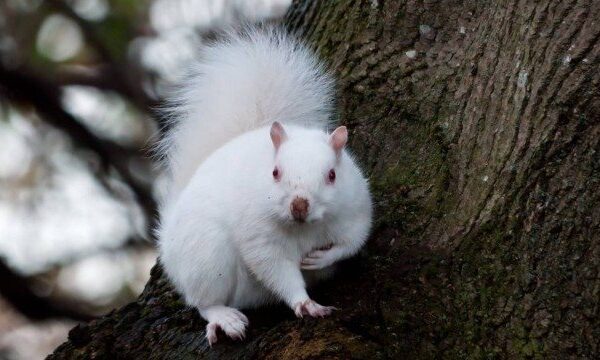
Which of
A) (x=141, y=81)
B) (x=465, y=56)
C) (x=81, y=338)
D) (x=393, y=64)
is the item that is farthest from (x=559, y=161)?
(x=141, y=81)

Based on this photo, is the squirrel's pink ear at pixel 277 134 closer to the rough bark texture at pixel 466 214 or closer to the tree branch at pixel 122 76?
the rough bark texture at pixel 466 214

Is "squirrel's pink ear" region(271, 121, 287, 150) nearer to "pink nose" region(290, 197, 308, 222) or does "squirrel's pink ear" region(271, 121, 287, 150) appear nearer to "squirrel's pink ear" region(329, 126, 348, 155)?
"squirrel's pink ear" region(329, 126, 348, 155)

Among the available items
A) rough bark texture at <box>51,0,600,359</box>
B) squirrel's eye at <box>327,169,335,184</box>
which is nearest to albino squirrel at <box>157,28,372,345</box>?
squirrel's eye at <box>327,169,335,184</box>

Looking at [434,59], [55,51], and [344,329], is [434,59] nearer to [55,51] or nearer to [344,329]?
[344,329]

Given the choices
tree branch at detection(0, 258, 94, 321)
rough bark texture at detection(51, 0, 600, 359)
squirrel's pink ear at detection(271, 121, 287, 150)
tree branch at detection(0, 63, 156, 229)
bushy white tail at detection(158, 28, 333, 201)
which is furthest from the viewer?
tree branch at detection(0, 63, 156, 229)

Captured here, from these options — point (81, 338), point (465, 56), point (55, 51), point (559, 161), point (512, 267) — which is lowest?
point (512, 267)

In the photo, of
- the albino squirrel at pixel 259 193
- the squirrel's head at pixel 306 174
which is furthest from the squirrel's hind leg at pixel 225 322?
the squirrel's head at pixel 306 174
